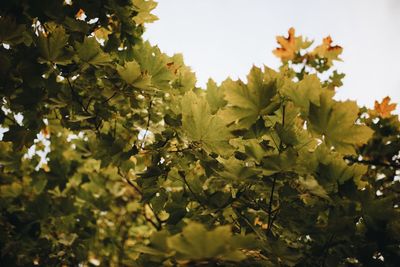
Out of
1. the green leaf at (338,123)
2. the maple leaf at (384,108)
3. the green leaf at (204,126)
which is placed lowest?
the green leaf at (338,123)

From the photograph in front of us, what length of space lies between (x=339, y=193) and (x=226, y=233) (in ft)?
2.26

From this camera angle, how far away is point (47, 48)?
147 centimetres

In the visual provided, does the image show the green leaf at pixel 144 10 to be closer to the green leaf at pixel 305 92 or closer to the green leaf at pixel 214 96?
the green leaf at pixel 214 96

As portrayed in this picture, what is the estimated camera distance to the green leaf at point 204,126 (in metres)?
1.33

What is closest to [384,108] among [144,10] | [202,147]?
[202,147]

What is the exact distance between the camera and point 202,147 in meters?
1.42

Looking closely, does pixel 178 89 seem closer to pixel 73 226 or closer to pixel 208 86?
pixel 208 86

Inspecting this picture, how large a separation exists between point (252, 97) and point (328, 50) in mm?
2143

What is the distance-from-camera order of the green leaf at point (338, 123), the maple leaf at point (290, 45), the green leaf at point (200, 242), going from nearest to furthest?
the green leaf at point (200, 242) → the green leaf at point (338, 123) → the maple leaf at point (290, 45)

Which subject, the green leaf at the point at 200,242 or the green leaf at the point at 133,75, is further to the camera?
the green leaf at the point at 133,75

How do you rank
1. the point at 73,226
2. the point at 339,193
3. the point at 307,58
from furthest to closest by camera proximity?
the point at 307,58
the point at 73,226
the point at 339,193

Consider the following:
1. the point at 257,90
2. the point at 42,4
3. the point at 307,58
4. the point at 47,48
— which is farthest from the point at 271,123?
the point at 307,58

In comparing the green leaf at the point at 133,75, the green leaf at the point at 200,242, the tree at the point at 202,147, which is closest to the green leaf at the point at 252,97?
the tree at the point at 202,147

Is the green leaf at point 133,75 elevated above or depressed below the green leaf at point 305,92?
above
